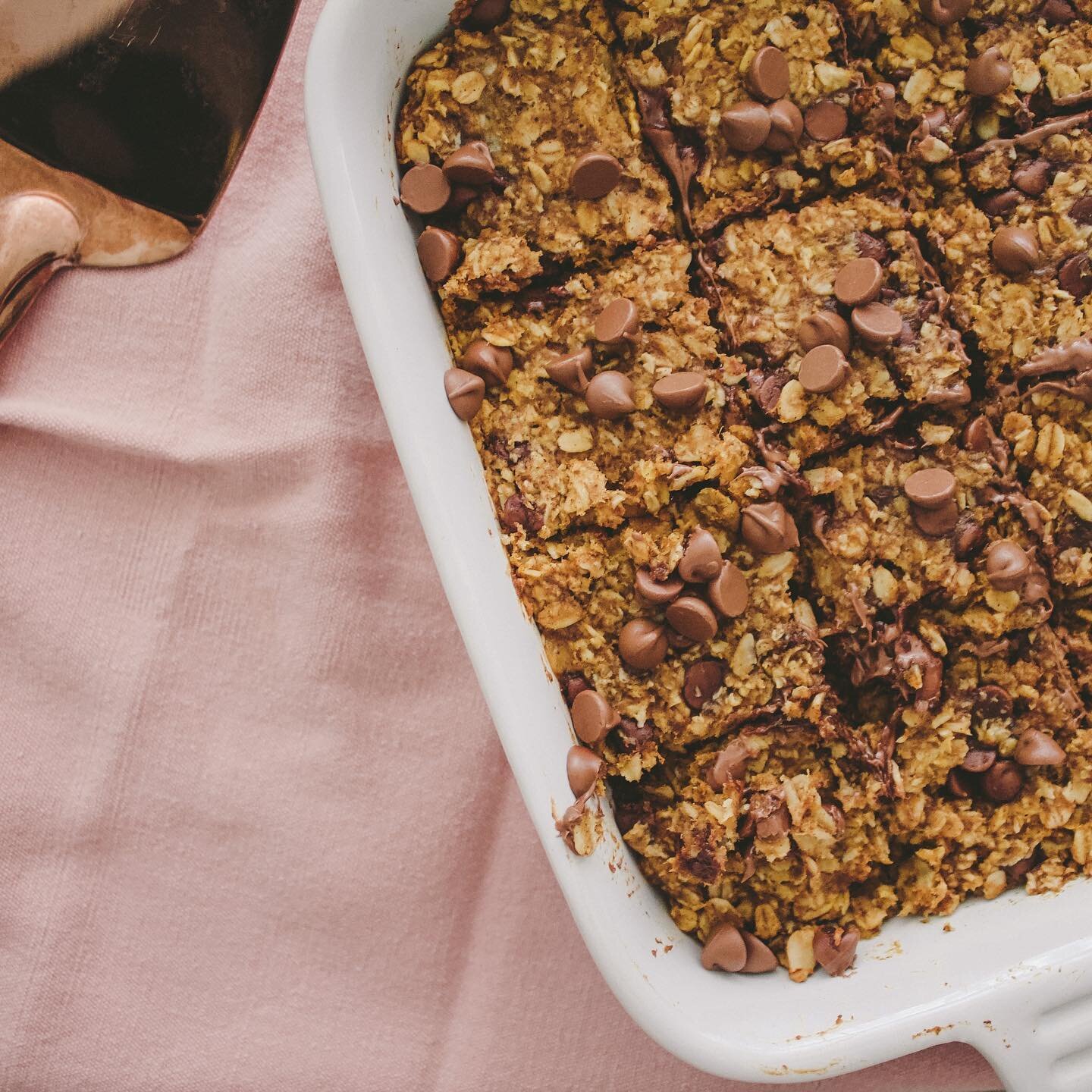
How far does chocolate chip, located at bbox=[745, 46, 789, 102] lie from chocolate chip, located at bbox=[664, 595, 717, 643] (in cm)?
79

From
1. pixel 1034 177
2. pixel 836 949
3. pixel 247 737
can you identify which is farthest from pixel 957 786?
pixel 247 737

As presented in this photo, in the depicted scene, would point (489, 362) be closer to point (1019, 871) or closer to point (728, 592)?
point (728, 592)

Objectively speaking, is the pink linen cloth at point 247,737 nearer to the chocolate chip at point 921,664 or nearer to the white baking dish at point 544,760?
the white baking dish at point 544,760

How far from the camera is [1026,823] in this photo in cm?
162

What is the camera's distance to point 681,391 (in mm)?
1505

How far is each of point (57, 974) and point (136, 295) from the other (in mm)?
1385

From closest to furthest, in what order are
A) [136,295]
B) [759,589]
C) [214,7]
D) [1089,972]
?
[1089,972] < [759,589] < [214,7] < [136,295]

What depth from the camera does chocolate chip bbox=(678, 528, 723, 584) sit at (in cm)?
150

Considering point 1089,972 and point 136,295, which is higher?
point 136,295

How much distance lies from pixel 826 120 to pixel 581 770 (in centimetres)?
109

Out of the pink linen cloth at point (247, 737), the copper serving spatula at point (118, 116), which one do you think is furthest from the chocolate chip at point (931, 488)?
the copper serving spatula at point (118, 116)

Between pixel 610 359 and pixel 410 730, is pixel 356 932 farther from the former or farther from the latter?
pixel 610 359

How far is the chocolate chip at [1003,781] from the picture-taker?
1.59 m

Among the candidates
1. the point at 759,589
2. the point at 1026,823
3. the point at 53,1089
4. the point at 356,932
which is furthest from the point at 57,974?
the point at 1026,823
